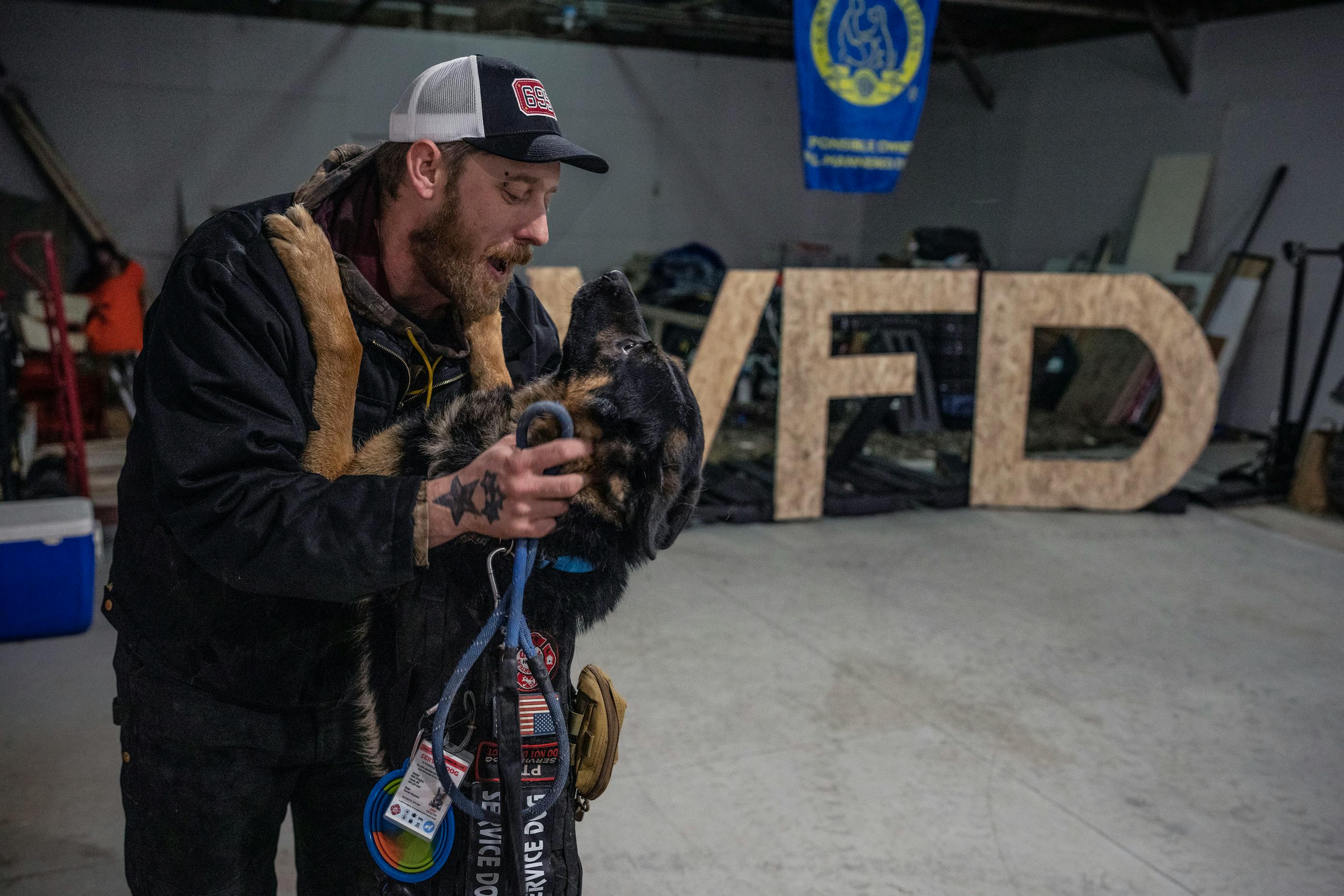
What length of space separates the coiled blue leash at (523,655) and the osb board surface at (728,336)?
438cm

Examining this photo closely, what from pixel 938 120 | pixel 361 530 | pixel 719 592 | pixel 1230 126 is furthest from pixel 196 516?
pixel 938 120

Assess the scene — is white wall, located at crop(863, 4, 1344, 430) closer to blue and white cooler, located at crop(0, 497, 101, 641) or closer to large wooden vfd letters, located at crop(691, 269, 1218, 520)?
large wooden vfd letters, located at crop(691, 269, 1218, 520)

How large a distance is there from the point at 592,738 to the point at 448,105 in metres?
0.92

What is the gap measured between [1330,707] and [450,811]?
3.62 m

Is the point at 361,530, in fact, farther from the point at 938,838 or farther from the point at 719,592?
the point at 719,592

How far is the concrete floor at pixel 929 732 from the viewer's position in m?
2.66

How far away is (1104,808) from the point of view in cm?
295

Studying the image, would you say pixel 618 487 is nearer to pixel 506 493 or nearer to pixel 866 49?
pixel 506 493

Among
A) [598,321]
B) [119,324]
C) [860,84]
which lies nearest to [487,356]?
[598,321]

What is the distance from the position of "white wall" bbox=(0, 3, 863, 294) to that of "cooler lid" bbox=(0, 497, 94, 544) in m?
6.68

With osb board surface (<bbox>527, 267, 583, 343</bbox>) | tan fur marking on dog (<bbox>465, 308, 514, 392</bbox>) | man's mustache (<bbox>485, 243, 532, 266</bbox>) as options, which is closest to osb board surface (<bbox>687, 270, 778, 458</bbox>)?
osb board surface (<bbox>527, 267, 583, 343</bbox>)

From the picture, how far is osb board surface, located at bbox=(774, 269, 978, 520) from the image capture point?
5.64 m

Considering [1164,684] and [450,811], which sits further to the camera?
[1164,684]

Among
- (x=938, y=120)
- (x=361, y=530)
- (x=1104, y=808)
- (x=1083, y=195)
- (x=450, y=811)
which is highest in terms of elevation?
(x=938, y=120)
